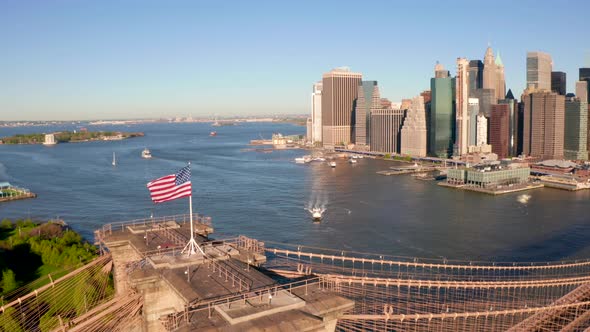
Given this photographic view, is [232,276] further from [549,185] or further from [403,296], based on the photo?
[549,185]

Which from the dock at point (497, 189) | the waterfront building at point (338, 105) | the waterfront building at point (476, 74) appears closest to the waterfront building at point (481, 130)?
the waterfront building at point (476, 74)

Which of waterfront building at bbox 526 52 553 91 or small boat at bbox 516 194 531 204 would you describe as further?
waterfront building at bbox 526 52 553 91

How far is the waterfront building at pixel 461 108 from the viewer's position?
298 feet

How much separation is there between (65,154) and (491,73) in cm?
8794

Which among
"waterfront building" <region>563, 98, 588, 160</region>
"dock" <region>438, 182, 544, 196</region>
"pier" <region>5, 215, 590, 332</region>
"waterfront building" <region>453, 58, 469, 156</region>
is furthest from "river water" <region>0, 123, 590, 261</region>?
"waterfront building" <region>563, 98, 588, 160</region>

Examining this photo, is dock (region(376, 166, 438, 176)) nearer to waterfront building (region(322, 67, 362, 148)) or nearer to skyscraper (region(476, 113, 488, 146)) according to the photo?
skyscraper (region(476, 113, 488, 146))

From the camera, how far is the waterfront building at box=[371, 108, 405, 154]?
106 m

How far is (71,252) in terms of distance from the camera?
2670 centimetres

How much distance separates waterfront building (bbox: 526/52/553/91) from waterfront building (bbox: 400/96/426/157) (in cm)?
2894

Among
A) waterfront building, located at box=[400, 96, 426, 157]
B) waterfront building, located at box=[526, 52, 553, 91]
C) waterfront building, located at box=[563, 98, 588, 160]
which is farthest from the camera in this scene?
waterfront building, located at box=[526, 52, 553, 91]

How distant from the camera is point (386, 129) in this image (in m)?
108

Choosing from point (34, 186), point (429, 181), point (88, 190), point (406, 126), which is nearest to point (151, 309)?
point (88, 190)

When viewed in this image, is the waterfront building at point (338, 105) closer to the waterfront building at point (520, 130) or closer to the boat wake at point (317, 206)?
the waterfront building at point (520, 130)

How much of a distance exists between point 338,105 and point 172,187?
115079mm
